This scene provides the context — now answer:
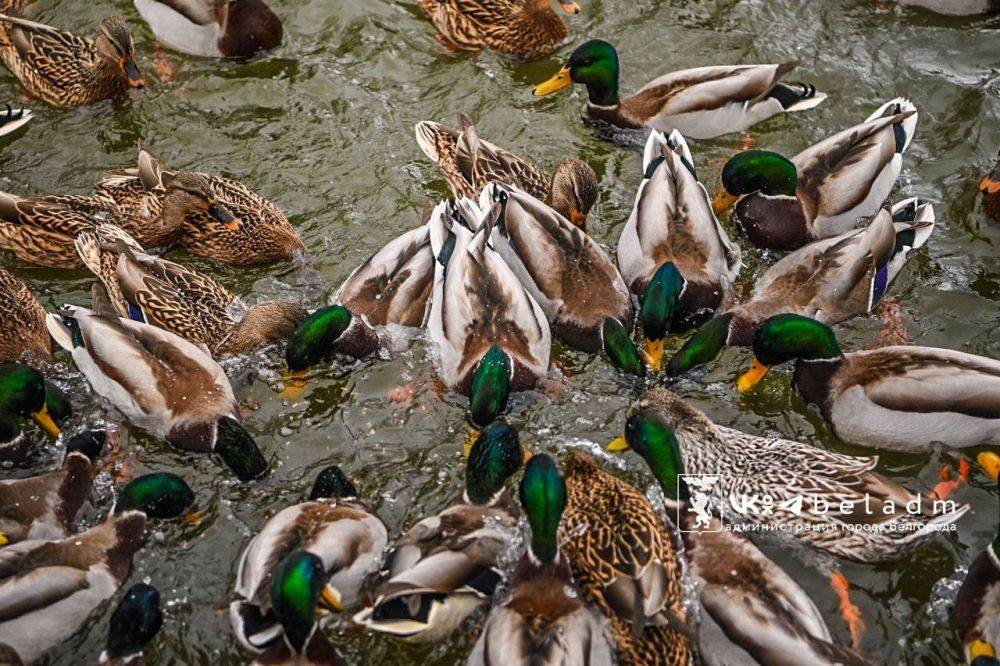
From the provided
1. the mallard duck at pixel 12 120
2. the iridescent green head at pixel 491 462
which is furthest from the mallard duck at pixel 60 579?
the mallard duck at pixel 12 120

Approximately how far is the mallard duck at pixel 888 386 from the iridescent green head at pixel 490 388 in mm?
1465

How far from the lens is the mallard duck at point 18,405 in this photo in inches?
209

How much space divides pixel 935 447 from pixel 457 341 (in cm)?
275

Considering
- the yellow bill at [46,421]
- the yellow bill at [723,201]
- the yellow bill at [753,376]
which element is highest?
the yellow bill at [46,421]

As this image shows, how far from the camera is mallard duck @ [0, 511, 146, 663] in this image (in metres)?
4.46

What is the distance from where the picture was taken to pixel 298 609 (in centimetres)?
→ 419

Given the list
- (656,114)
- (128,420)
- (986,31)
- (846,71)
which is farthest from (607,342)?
(986,31)

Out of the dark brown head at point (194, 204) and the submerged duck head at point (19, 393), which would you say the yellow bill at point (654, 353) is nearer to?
the dark brown head at point (194, 204)

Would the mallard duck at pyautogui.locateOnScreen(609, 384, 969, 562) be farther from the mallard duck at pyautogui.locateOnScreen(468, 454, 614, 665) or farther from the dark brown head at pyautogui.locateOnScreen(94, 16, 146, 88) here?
the dark brown head at pyautogui.locateOnScreen(94, 16, 146, 88)

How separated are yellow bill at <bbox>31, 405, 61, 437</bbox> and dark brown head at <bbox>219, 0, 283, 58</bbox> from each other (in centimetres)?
358

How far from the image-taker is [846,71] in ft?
24.9

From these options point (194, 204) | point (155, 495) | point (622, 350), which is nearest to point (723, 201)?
point (622, 350)

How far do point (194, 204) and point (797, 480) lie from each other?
4157 mm

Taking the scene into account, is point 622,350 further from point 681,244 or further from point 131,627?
point 131,627
